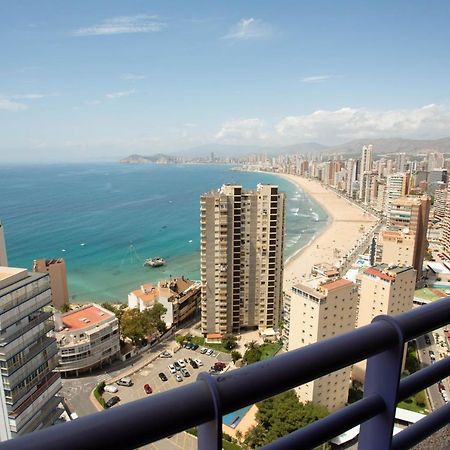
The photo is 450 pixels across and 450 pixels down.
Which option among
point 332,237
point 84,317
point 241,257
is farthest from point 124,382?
point 332,237

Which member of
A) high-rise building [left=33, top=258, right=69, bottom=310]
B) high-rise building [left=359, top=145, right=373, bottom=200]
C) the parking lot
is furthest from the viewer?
high-rise building [left=359, top=145, right=373, bottom=200]

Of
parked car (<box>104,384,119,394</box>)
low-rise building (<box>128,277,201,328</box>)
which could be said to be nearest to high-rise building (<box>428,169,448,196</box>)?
low-rise building (<box>128,277,201,328</box>)

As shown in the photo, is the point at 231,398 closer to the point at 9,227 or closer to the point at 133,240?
the point at 133,240

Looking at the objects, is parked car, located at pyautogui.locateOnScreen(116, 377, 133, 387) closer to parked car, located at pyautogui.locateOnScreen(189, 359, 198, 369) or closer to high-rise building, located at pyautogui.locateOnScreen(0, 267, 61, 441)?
parked car, located at pyautogui.locateOnScreen(189, 359, 198, 369)

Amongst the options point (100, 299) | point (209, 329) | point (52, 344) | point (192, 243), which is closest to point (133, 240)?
point (192, 243)

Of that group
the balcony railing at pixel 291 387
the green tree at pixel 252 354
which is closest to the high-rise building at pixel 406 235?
the green tree at pixel 252 354

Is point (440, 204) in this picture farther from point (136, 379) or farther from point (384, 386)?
point (384, 386)
